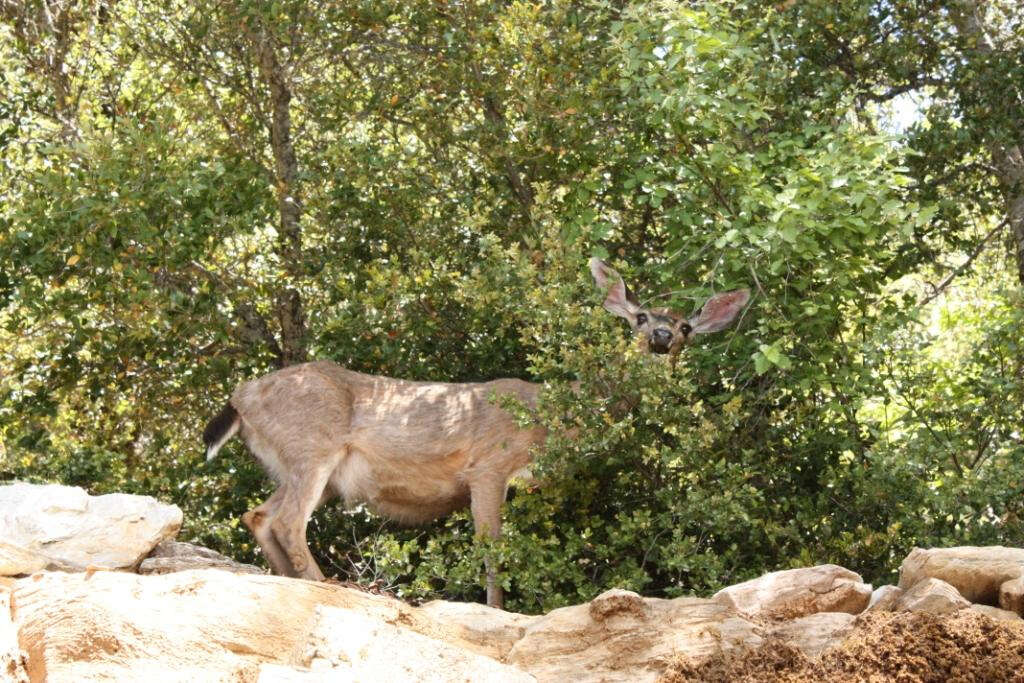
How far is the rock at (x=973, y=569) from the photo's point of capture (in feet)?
22.4

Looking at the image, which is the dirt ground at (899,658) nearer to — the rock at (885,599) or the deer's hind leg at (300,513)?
the rock at (885,599)

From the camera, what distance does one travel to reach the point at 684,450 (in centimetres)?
898

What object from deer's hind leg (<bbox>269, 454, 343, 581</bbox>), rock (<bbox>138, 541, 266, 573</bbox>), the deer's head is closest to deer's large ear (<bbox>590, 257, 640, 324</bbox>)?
the deer's head

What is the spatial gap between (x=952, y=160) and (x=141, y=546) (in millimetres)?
7531

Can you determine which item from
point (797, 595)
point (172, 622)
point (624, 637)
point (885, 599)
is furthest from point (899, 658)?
point (172, 622)

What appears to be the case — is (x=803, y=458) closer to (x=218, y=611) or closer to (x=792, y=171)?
(x=792, y=171)

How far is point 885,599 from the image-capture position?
6.91m

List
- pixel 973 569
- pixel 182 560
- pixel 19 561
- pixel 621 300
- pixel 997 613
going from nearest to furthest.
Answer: pixel 997 613, pixel 973 569, pixel 19 561, pixel 182 560, pixel 621 300

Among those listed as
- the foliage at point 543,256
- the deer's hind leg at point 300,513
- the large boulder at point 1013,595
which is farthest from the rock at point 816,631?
the deer's hind leg at point 300,513

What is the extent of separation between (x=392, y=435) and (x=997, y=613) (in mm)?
5072

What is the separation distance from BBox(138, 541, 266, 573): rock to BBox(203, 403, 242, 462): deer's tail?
2.65ft

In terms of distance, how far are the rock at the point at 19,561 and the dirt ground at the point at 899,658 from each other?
3.60 meters

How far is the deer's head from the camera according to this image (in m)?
10.0

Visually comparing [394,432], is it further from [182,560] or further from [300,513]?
[182,560]
